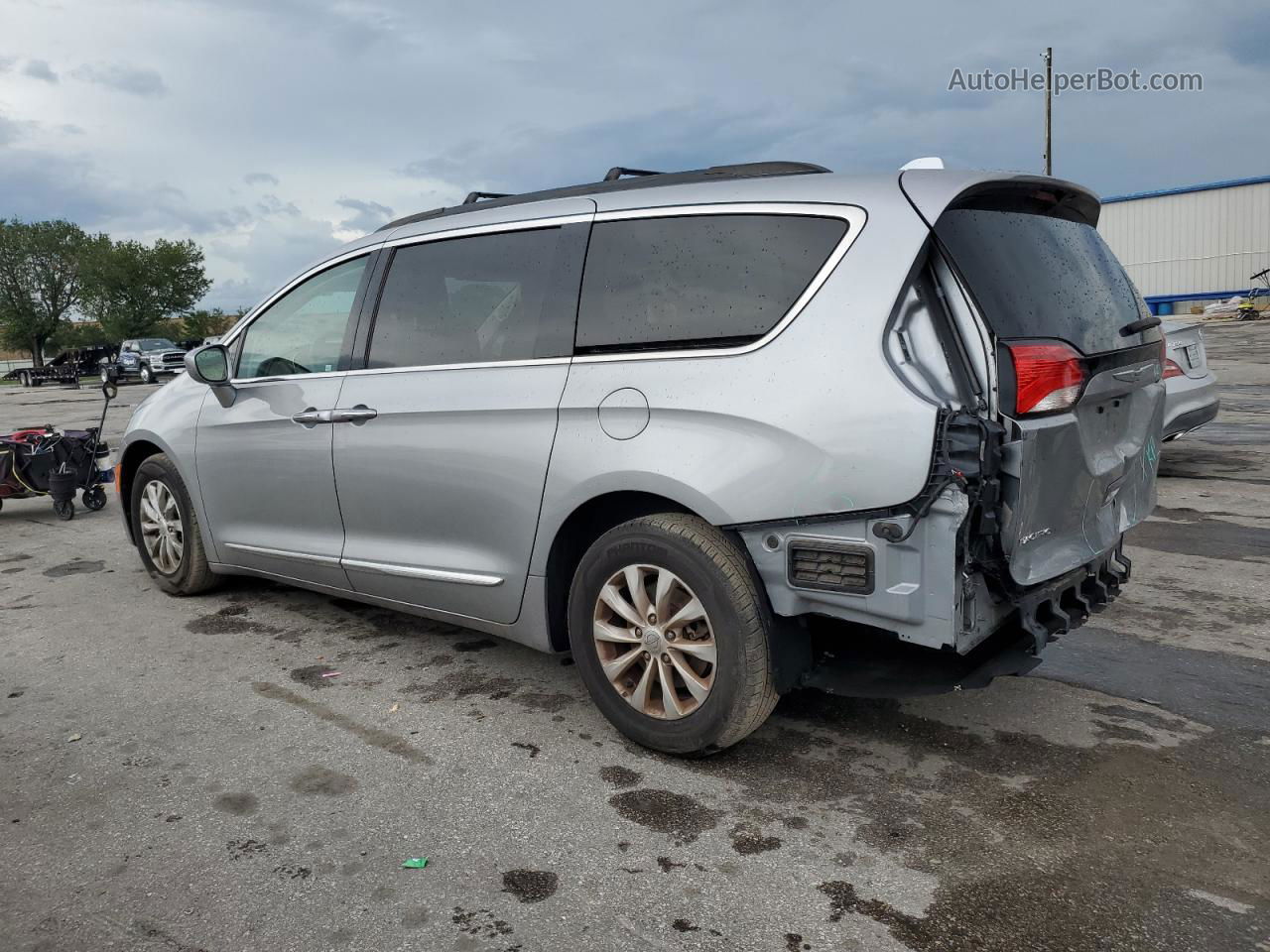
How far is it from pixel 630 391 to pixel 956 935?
181 cm

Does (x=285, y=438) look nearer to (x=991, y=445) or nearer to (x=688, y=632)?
(x=688, y=632)

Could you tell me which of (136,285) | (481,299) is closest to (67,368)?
(136,285)

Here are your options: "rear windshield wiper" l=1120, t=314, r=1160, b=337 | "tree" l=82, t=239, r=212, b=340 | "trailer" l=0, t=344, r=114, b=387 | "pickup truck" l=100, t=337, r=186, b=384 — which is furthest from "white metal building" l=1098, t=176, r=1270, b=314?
"tree" l=82, t=239, r=212, b=340

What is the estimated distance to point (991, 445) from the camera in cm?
268

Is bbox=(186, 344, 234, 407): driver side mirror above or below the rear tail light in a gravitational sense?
above

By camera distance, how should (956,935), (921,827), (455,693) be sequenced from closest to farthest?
1. (956,935)
2. (921,827)
3. (455,693)

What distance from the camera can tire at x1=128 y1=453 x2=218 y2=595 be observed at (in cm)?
528

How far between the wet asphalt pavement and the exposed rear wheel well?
39 centimetres

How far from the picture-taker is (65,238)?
64500 mm

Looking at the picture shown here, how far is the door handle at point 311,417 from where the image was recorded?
432cm

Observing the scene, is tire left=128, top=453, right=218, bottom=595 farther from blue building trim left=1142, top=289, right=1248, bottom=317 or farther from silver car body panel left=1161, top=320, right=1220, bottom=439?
blue building trim left=1142, top=289, right=1248, bottom=317

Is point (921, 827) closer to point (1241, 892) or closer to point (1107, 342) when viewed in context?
point (1241, 892)

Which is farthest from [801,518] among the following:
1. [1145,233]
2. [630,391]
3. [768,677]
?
[1145,233]

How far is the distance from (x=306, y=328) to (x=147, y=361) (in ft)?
119
